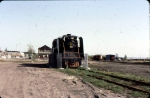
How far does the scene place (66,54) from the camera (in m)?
26.4

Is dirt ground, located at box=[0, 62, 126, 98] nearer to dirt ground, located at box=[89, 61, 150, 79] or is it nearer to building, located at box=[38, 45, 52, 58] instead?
dirt ground, located at box=[89, 61, 150, 79]

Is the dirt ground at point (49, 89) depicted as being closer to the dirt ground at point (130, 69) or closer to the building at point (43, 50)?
the dirt ground at point (130, 69)

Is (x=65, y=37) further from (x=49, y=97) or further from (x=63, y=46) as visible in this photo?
(x=49, y=97)

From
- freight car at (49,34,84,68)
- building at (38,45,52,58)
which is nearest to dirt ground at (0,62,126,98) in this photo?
freight car at (49,34,84,68)

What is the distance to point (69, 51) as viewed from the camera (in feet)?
90.0

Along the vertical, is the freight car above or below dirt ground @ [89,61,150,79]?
above

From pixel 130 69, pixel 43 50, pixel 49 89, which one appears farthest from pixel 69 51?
pixel 43 50

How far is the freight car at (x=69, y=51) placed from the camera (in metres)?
26.2

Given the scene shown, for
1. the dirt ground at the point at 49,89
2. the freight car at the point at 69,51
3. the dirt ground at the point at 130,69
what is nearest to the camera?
the dirt ground at the point at 49,89

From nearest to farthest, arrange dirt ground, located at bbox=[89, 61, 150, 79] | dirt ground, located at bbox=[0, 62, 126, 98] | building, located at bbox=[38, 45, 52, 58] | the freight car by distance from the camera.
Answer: dirt ground, located at bbox=[0, 62, 126, 98] < dirt ground, located at bbox=[89, 61, 150, 79] < the freight car < building, located at bbox=[38, 45, 52, 58]

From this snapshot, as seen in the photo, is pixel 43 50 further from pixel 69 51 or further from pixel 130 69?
pixel 130 69

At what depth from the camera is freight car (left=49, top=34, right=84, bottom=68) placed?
26250 mm

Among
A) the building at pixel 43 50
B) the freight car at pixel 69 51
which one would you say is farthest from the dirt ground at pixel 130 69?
the building at pixel 43 50

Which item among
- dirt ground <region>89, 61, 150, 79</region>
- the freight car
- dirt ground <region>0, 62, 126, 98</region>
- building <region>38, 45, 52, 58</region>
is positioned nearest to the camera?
dirt ground <region>0, 62, 126, 98</region>
